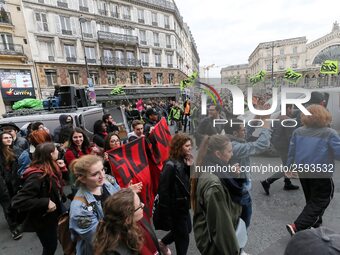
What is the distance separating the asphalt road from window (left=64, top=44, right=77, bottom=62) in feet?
75.5

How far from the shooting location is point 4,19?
63.5 ft

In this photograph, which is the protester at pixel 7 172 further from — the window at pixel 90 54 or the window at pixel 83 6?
the window at pixel 83 6

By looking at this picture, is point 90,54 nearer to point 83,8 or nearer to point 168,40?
point 83,8

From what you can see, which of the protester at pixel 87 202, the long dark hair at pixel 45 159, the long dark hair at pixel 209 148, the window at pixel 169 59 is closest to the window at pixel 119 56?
the window at pixel 169 59

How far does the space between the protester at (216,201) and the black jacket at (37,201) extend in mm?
1485

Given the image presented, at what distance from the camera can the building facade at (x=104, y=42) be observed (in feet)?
70.9

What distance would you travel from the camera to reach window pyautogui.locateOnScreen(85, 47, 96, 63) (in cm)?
2431

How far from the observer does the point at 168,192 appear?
2.12 m

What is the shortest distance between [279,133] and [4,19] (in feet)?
85.8

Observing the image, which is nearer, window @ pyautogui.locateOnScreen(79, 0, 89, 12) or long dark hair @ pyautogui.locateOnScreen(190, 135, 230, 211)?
long dark hair @ pyautogui.locateOnScreen(190, 135, 230, 211)

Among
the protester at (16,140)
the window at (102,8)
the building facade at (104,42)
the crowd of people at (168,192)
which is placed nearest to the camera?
the crowd of people at (168,192)

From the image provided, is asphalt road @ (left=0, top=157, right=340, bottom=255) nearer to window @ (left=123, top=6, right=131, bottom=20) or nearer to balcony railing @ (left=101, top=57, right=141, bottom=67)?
balcony railing @ (left=101, top=57, right=141, bottom=67)

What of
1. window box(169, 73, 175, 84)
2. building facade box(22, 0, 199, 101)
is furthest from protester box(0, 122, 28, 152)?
window box(169, 73, 175, 84)

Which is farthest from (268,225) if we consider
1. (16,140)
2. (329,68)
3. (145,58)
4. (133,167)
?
(145,58)
